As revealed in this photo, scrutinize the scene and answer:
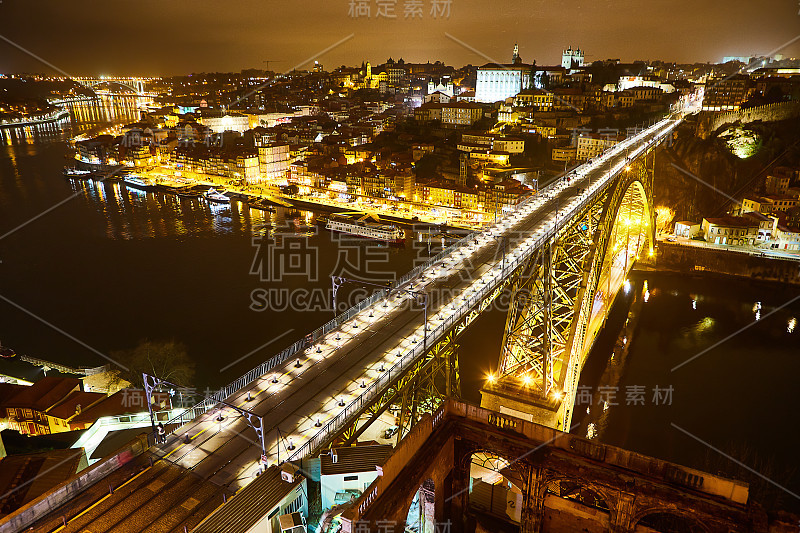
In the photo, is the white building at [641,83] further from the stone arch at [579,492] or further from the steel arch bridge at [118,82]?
the steel arch bridge at [118,82]

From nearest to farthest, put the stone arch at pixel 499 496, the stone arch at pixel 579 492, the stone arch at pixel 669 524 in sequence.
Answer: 1. the stone arch at pixel 579 492
2. the stone arch at pixel 669 524
3. the stone arch at pixel 499 496

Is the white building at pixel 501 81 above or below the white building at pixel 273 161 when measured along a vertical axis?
above

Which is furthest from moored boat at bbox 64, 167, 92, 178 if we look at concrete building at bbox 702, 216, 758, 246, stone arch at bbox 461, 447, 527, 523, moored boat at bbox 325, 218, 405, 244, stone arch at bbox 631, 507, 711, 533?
stone arch at bbox 631, 507, 711, 533

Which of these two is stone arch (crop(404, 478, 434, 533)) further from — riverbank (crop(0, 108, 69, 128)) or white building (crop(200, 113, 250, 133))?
riverbank (crop(0, 108, 69, 128))

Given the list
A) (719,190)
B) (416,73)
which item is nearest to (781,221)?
(719,190)

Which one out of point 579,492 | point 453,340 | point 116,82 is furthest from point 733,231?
point 116,82

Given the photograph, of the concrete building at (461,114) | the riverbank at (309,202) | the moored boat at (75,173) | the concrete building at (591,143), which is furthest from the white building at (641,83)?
the moored boat at (75,173)
